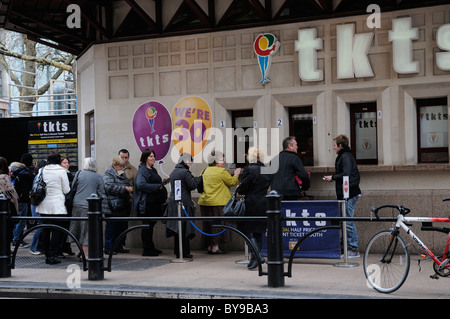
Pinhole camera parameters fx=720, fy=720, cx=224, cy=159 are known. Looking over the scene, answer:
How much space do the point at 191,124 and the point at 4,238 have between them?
15.6 ft

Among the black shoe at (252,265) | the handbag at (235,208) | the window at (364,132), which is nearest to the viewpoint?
the black shoe at (252,265)

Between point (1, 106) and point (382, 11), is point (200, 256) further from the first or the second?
point (1, 106)

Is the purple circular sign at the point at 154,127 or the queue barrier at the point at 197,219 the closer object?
the queue barrier at the point at 197,219

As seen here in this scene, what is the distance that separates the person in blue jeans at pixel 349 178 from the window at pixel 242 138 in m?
2.14

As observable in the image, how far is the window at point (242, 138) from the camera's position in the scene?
44.2 ft

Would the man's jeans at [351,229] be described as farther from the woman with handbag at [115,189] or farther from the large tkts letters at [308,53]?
the woman with handbag at [115,189]

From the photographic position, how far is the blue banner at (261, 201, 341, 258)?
10.8 m

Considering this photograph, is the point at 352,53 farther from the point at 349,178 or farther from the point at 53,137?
the point at 53,137

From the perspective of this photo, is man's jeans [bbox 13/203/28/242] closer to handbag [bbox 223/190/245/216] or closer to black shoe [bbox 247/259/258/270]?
handbag [bbox 223/190/245/216]

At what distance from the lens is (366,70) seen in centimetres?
1224

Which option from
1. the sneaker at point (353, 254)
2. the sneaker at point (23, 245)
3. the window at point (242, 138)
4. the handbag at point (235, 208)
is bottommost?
the sneaker at point (23, 245)

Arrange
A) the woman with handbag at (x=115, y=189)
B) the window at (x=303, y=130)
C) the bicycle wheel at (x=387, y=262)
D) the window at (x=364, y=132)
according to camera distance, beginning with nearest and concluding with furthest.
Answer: the bicycle wheel at (x=387, y=262), the window at (x=364, y=132), the woman with handbag at (x=115, y=189), the window at (x=303, y=130)

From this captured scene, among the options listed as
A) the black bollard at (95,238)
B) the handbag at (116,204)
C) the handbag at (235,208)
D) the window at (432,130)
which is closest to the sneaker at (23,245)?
the handbag at (116,204)

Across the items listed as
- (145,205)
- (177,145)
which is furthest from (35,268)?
(177,145)
